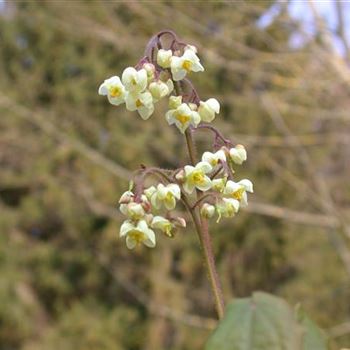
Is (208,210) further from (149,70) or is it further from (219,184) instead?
(149,70)

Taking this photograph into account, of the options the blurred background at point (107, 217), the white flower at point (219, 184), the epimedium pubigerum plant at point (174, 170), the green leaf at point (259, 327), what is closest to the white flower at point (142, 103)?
the epimedium pubigerum plant at point (174, 170)

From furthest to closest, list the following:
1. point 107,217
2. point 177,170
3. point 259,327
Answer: point 107,217 < point 177,170 < point 259,327

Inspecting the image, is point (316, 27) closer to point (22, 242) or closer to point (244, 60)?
point (244, 60)

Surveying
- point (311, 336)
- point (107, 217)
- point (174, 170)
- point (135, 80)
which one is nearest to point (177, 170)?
point (174, 170)

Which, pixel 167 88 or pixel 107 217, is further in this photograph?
pixel 107 217

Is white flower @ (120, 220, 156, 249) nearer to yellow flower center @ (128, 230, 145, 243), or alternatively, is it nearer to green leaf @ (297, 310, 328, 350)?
yellow flower center @ (128, 230, 145, 243)

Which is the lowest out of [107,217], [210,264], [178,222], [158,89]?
[210,264]

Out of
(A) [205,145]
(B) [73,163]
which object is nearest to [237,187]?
(A) [205,145]
